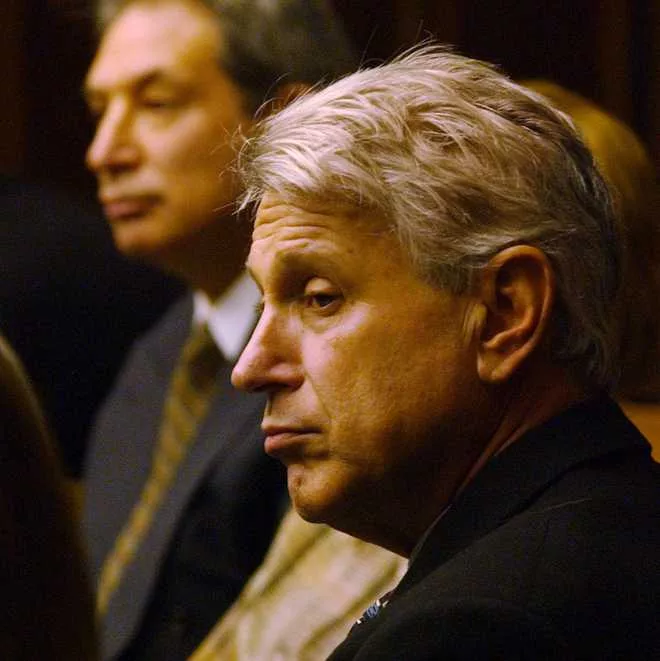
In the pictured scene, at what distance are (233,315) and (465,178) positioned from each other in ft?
5.46

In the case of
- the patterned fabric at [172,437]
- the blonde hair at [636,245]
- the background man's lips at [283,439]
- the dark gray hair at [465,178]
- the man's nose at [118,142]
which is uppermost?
the dark gray hair at [465,178]

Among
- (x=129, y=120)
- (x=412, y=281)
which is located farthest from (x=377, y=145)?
(x=129, y=120)

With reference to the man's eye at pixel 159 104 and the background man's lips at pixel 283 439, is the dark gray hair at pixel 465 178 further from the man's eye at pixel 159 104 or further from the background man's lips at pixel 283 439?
the man's eye at pixel 159 104

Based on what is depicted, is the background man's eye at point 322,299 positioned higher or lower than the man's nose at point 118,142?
higher

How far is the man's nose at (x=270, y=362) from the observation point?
1.79m

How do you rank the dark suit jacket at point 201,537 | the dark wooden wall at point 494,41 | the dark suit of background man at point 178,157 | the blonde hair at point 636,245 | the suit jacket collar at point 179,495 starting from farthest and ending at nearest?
the dark wooden wall at point 494,41 → the dark suit of background man at point 178,157 → the suit jacket collar at point 179,495 → the dark suit jacket at point 201,537 → the blonde hair at point 636,245

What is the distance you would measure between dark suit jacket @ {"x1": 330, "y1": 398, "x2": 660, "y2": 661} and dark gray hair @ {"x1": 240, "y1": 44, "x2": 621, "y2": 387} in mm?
Answer: 119

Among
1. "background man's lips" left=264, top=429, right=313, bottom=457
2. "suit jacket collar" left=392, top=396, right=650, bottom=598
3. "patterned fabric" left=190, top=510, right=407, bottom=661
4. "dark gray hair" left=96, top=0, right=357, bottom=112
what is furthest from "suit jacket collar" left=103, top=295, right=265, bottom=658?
"suit jacket collar" left=392, top=396, right=650, bottom=598

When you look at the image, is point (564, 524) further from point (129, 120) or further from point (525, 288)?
point (129, 120)

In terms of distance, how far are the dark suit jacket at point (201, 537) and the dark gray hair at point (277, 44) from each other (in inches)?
24.6

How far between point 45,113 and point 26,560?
10.4ft

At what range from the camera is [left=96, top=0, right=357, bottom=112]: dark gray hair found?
3434 mm

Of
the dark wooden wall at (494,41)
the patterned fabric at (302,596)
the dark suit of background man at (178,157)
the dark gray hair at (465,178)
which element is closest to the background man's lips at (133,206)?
the dark suit of background man at (178,157)

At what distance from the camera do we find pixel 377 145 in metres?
1.73
